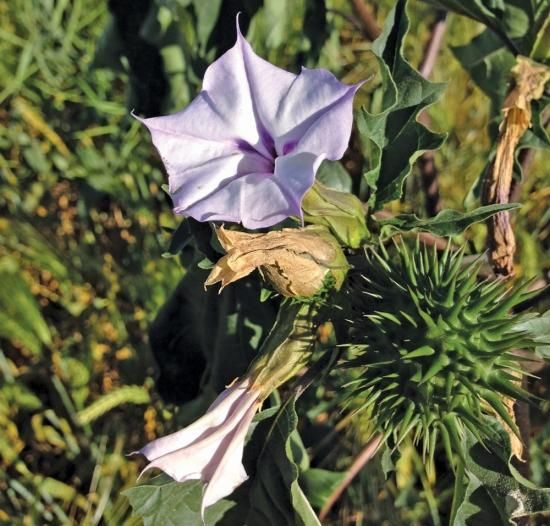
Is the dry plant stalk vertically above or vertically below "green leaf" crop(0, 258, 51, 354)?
above

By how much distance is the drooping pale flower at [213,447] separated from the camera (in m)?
1.02

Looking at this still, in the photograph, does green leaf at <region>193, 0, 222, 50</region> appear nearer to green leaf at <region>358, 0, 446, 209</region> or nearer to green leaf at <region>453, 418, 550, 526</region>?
green leaf at <region>358, 0, 446, 209</region>

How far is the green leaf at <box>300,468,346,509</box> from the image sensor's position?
1497 mm

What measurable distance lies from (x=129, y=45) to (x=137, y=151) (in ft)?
2.26

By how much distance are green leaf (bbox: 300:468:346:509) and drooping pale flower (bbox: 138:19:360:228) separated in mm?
773

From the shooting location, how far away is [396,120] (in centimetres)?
117

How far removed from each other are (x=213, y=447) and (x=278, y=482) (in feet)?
0.61

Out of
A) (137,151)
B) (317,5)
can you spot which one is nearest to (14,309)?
(137,151)

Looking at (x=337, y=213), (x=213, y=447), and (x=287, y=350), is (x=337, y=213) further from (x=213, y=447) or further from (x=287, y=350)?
(x=213, y=447)

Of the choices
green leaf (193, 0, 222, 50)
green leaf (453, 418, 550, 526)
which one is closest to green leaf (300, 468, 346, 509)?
green leaf (453, 418, 550, 526)

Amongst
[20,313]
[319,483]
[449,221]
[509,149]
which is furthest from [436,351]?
[20,313]

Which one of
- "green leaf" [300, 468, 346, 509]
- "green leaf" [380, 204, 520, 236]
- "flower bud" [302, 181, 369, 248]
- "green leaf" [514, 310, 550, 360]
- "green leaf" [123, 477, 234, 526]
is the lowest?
"green leaf" [300, 468, 346, 509]

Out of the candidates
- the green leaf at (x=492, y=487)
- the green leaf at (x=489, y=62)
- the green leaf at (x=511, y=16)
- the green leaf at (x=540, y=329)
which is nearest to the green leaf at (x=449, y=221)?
the green leaf at (x=540, y=329)

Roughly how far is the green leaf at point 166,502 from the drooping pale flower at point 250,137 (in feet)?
1.66
